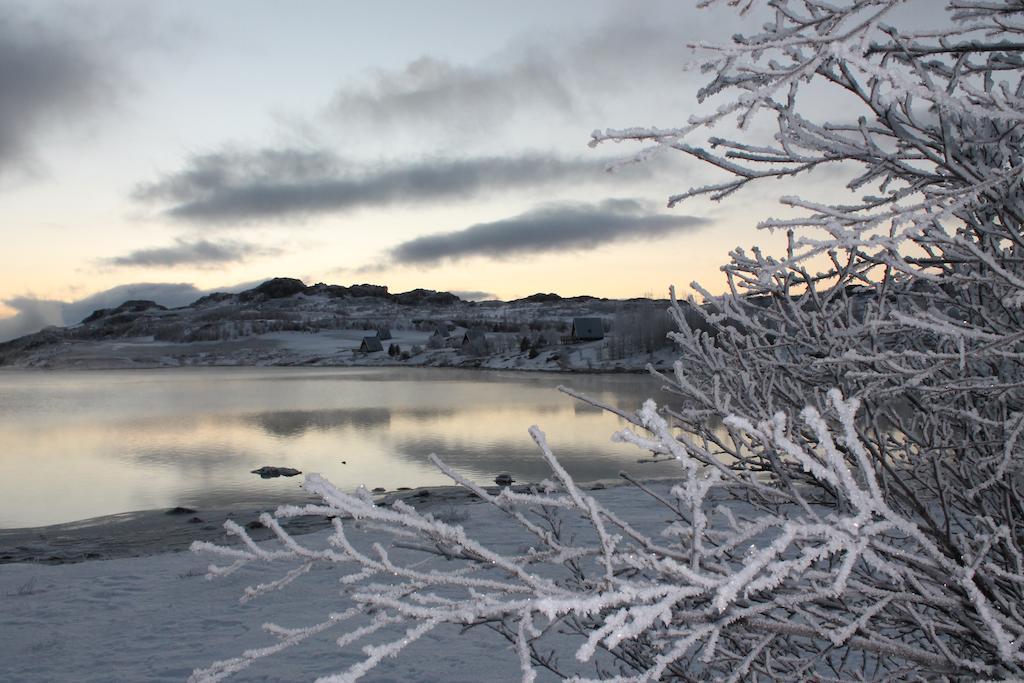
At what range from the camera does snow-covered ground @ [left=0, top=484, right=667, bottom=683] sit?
261 inches

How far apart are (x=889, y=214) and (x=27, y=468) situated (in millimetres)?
27470

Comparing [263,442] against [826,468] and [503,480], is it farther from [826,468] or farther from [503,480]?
[826,468]

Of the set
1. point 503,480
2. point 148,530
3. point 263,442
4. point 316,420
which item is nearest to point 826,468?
point 148,530

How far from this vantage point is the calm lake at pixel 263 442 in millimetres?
20188

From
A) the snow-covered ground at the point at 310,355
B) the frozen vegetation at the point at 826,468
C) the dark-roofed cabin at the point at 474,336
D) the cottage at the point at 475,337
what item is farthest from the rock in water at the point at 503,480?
the dark-roofed cabin at the point at 474,336

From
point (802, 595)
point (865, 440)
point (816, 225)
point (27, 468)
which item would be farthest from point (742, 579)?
point (27, 468)

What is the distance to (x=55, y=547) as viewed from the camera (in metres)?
13.3

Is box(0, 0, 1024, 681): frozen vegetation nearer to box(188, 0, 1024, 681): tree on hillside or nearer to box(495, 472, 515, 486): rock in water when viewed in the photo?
box(188, 0, 1024, 681): tree on hillside

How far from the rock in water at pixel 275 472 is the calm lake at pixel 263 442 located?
471mm

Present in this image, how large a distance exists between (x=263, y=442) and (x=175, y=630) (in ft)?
72.6

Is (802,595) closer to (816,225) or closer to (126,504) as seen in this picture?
(816,225)

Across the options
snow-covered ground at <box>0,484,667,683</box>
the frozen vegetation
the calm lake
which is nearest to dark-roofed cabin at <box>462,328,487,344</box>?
the calm lake

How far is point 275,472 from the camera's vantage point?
22.0 meters

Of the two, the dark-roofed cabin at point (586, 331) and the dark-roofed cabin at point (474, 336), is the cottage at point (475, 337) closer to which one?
the dark-roofed cabin at point (474, 336)
